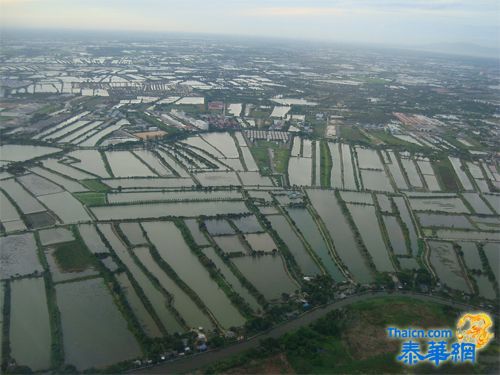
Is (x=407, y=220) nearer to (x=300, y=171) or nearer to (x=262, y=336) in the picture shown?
(x=300, y=171)

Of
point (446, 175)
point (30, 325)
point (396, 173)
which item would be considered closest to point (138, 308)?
point (30, 325)

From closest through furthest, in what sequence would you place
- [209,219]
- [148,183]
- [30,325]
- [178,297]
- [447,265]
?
1. [30,325]
2. [178,297]
3. [447,265]
4. [209,219]
5. [148,183]

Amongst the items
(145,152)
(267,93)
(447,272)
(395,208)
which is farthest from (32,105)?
(447,272)

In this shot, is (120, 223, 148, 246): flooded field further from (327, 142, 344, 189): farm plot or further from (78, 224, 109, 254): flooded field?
(327, 142, 344, 189): farm plot

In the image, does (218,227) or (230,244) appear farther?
(218,227)

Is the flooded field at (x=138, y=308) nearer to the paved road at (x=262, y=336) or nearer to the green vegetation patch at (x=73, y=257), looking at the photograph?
the paved road at (x=262, y=336)

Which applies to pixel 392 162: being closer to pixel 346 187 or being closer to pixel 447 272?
pixel 346 187

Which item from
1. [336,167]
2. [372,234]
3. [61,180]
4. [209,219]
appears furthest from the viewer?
[336,167]
